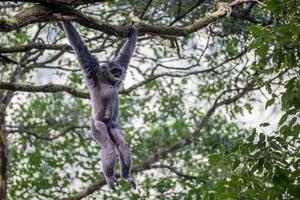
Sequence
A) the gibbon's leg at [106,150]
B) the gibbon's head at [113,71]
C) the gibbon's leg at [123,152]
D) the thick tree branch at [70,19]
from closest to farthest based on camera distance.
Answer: the thick tree branch at [70,19]
the gibbon's leg at [106,150]
the gibbon's leg at [123,152]
the gibbon's head at [113,71]

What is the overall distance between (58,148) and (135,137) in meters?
1.89

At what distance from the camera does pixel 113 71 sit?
6461 millimetres

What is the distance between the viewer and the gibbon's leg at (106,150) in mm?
6039

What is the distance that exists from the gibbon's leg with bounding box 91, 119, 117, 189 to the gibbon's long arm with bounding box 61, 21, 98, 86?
48 centimetres

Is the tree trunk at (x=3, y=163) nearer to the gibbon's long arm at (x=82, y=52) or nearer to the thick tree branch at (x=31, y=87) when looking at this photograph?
the thick tree branch at (x=31, y=87)

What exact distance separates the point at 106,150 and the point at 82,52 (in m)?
1.07

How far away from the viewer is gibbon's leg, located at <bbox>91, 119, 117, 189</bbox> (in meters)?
6.04

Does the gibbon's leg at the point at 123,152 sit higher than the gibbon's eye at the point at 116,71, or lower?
lower

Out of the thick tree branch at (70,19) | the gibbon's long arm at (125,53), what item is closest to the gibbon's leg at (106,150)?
the gibbon's long arm at (125,53)

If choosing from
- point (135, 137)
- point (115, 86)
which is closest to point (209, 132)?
point (135, 137)

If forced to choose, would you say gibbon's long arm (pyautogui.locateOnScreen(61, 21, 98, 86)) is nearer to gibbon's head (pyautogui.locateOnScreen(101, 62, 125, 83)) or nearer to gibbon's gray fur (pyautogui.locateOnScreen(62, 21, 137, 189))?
gibbon's gray fur (pyautogui.locateOnScreen(62, 21, 137, 189))

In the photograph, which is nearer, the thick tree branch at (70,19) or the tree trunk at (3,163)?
the thick tree branch at (70,19)

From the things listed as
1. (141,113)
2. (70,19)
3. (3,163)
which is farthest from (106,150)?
(141,113)

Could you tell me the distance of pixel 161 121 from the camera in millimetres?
15164
